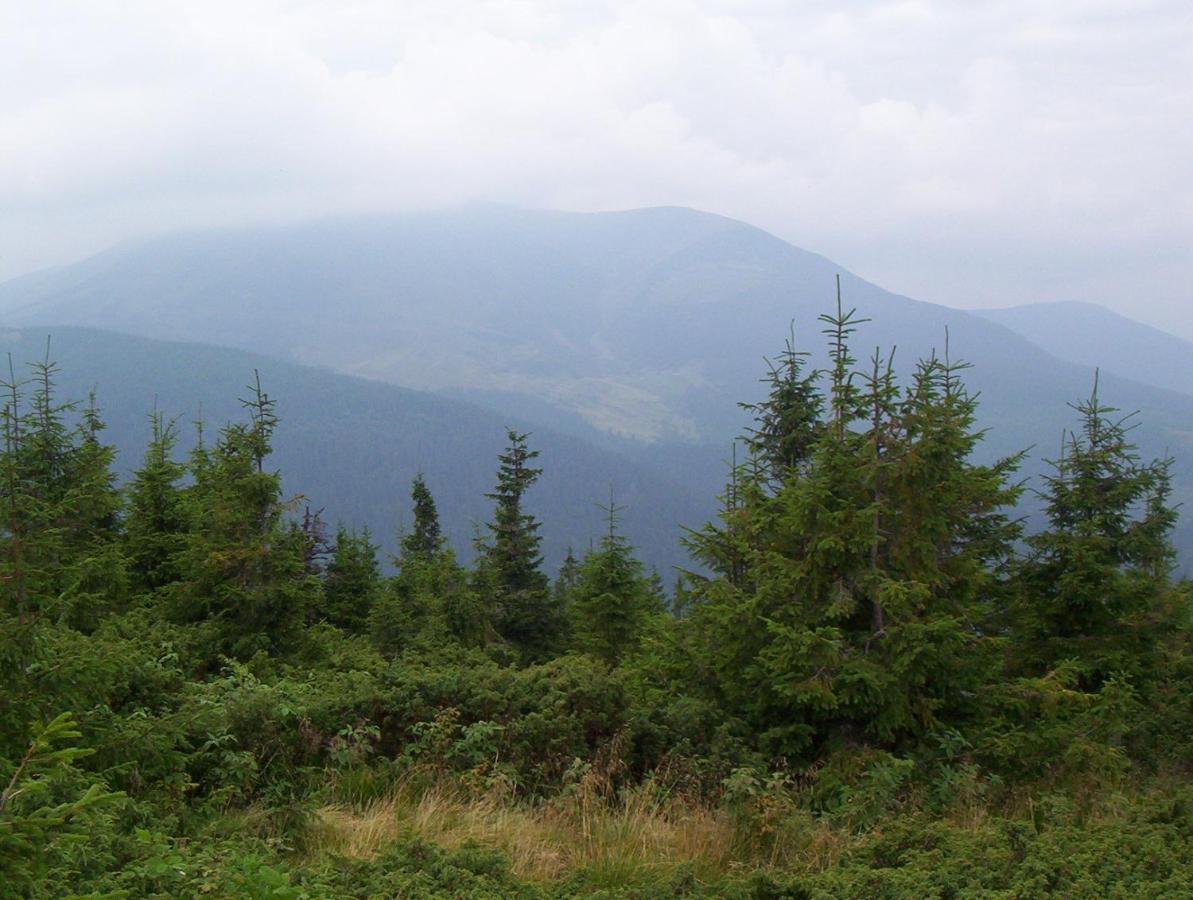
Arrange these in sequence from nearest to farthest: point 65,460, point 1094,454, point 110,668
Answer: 1. point 110,668
2. point 1094,454
3. point 65,460

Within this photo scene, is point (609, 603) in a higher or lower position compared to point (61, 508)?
lower

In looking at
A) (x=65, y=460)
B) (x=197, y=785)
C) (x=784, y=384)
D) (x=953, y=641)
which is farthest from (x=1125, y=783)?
(x=65, y=460)

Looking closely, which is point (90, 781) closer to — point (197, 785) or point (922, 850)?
point (197, 785)

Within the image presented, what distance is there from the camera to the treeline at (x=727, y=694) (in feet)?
14.3

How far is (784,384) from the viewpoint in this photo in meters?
12.5

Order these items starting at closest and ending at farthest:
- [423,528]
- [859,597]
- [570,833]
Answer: [570,833], [859,597], [423,528]

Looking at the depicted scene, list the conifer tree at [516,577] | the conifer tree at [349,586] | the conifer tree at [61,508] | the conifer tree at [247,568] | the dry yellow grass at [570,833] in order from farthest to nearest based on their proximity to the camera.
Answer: the conifer tree at [516,577]
the conifer tree at [349,586]
the conifer tree at [247,568]
the conifer tree at [61,508]
the dry yellow grass at [570,833]

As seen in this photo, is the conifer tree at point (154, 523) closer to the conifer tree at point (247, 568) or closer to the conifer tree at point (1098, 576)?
the conifer tree at point (247, 568)

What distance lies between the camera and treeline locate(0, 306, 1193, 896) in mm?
4367

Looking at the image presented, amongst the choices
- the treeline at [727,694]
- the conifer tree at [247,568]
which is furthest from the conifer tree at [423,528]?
the conifer tree at [247,568]

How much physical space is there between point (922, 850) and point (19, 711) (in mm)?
5066

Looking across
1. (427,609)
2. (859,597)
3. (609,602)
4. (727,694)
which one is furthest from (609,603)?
(859,597)

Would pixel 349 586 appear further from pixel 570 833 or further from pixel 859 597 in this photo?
pixel 570 833

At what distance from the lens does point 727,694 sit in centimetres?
832
